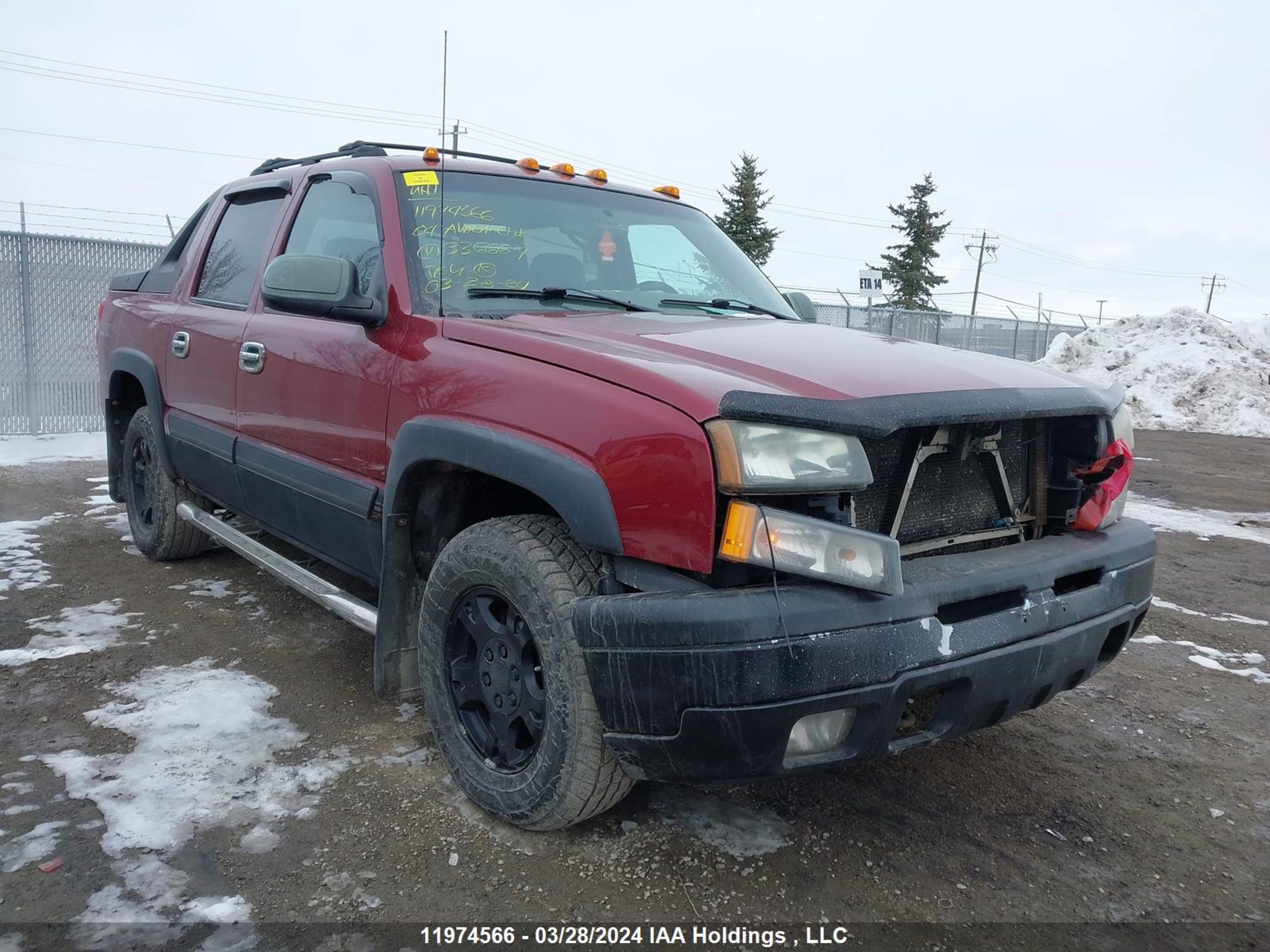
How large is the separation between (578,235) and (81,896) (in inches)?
97.9

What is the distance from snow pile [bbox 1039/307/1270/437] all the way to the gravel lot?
40.4 ft

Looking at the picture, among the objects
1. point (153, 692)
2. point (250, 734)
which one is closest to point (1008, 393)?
point (250, 734)

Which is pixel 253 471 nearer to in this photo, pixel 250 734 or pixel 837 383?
pixel 250 734

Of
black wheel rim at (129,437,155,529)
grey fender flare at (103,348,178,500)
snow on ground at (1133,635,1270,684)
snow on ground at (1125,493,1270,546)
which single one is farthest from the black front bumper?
snow on ground at (1125,493,1270,546)

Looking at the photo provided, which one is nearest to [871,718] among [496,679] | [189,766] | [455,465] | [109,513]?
[496,679]

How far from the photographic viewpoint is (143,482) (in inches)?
204

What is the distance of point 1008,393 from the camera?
246cm

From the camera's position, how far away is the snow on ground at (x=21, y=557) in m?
4.77

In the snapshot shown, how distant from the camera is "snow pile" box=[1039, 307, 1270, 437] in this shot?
1493cm

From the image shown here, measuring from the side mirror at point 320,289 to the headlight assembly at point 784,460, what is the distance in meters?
1.42

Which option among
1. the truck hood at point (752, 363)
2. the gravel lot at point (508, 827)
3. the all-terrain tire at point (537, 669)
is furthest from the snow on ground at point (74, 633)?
the truck hood at point (752, 363)

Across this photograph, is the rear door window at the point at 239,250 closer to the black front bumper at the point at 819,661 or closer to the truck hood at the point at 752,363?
the truck hood at the point at 752,363

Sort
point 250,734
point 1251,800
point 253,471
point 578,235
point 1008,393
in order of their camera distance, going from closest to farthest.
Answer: point 1008,393 → point 1251,800 → point 250,734 → point 578,235 → point 253,471

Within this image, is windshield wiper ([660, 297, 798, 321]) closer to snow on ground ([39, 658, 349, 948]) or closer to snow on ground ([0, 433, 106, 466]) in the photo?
snow on ground ([39, 658, 349, 948])
